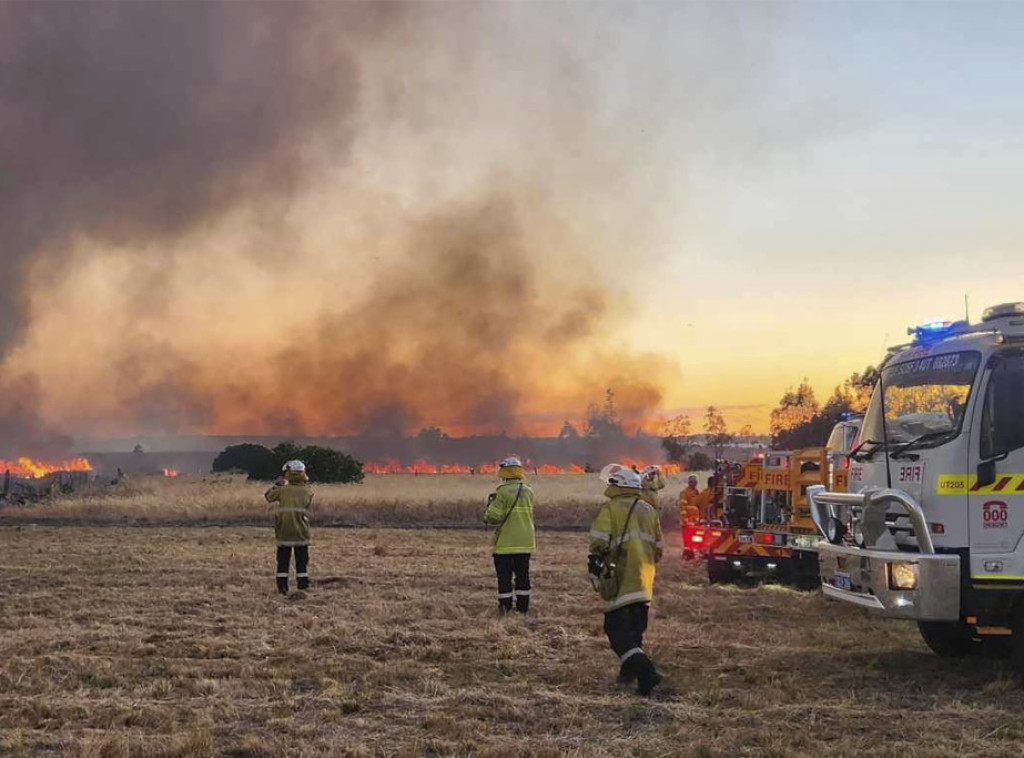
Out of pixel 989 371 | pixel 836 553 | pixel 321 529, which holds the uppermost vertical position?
pixel 989 371

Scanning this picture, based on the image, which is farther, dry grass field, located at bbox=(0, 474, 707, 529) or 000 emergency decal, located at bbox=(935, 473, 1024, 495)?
dry grass field, located at bbox=(0, 474, 707, 529)

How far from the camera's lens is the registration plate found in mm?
8445

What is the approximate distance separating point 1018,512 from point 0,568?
53.7 ft

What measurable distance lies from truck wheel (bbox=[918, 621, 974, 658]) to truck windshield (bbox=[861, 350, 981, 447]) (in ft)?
6.60

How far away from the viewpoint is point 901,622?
1167cm

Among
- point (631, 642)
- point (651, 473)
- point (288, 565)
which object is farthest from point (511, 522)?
point (651, 473)

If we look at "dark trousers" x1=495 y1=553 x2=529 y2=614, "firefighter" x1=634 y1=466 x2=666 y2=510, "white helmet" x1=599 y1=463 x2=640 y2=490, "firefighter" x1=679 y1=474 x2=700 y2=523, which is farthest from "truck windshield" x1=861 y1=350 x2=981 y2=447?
"firefighter" x1=679 y1=474 x2=700 y2=523

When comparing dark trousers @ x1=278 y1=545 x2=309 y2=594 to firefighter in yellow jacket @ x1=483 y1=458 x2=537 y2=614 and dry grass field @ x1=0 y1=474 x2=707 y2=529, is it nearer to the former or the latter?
firefighter in yellow jacket @ x1=483 y1=458 x2=537 y2=614

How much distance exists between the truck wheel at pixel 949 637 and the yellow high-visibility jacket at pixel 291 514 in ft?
26.9

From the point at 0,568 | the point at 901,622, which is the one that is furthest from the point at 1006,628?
the point at 0,568

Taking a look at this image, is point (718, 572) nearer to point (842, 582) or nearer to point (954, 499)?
point (842, 582)

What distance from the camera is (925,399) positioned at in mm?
8477

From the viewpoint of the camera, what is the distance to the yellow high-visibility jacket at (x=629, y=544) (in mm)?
7742

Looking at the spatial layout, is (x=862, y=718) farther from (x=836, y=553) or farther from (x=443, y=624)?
(x=443, y=624)
